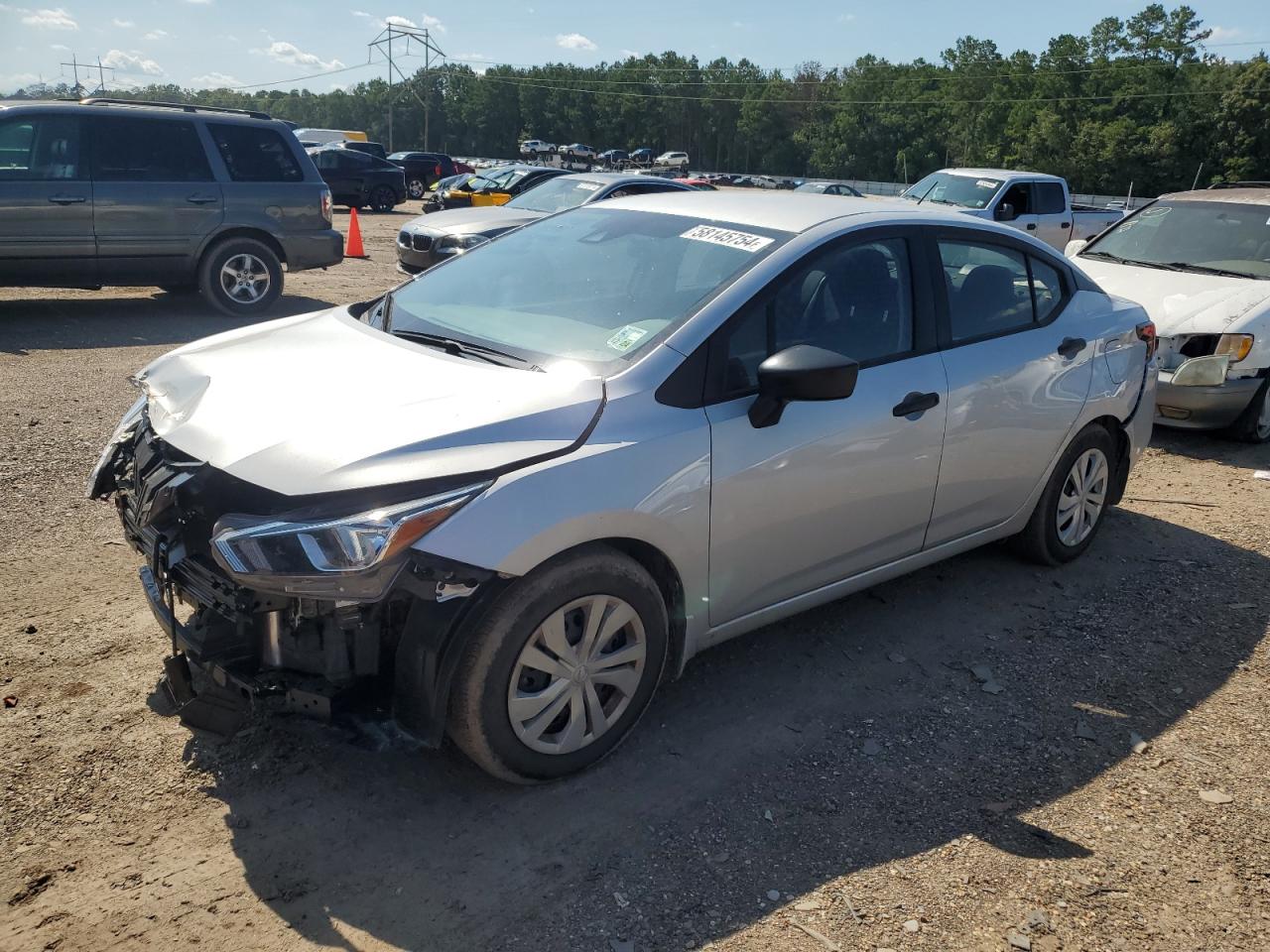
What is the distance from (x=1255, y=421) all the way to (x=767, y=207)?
536cm

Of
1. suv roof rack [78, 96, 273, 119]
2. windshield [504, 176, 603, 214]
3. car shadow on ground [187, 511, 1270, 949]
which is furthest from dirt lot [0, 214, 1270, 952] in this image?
windshield [504, 176, 603, 214]

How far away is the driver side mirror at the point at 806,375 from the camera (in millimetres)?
3285

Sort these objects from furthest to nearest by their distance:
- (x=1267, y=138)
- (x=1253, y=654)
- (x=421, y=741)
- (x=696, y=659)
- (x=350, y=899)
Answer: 1. (x=1267, y=138)
2. (x=1253, y=654)
3. (x=696, y=659)
4. (x=421, y=741)
5. (x=350, y=899)

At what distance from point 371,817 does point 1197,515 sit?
17.3ft

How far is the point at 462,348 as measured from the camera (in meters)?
3.64

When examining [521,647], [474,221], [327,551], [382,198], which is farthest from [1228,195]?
[382,198]

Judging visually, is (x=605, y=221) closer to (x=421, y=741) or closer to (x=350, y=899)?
(x=421, y=741)

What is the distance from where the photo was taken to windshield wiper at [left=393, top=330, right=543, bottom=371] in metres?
3.52

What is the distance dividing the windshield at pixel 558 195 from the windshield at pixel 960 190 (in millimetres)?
4934

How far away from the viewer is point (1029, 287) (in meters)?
4.76

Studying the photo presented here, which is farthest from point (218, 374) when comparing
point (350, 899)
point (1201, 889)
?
point (1201, 889)

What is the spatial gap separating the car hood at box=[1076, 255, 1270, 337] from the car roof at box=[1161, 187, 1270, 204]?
106 cm

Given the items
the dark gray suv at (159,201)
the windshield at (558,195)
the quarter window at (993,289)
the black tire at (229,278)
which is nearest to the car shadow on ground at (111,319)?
the black tire at (229,278)

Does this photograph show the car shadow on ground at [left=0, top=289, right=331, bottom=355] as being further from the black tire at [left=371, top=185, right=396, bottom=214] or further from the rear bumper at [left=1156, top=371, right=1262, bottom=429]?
the black tire at [left=371, top=185, right=396, bottom=214]
